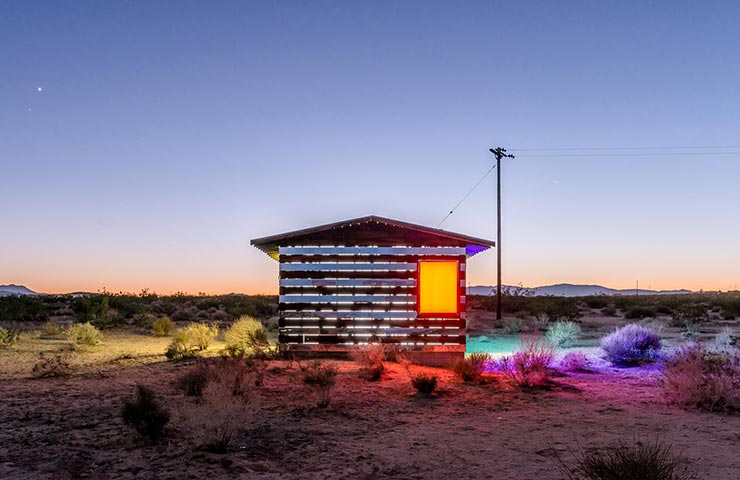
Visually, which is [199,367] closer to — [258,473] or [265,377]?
[265,377]

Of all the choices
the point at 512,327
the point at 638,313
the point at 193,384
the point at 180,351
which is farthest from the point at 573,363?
the point at 638,313

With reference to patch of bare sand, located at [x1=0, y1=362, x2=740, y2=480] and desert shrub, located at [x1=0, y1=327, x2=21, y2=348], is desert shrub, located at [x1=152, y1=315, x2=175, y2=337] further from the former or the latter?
patch of bare sand, located at [x1=0, y1=362, x2=740, y2=480]

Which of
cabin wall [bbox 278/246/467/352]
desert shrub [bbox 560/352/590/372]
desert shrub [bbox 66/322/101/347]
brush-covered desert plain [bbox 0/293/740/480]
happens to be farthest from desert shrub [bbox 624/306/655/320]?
desert shrub [bbox 66/322/101/347]

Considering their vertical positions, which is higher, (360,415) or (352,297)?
(352,297)

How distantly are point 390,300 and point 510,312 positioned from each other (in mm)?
22003

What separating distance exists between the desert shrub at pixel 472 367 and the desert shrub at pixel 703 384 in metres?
3.13

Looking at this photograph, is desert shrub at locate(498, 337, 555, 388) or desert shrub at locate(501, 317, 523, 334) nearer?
desert shrub at locate(498, 337, 555, 388)

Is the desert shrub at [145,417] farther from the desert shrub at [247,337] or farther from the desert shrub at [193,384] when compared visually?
the desert shrub at [247,337]

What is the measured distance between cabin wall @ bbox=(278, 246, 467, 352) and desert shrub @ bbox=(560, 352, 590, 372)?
231 centimetres

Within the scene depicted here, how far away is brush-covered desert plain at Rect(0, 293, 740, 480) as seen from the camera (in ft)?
19.8

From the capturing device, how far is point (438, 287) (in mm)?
16031

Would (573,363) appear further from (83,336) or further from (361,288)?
(83,336)

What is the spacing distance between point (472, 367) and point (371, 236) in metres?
4.06

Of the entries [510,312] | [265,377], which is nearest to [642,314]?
[510,312]
